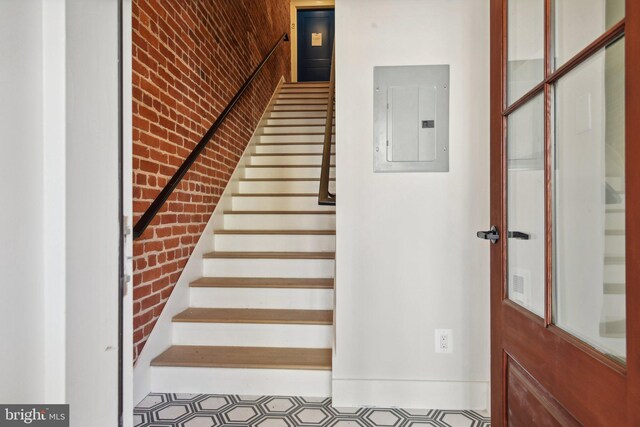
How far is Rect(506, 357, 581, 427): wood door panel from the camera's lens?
29.4 inches

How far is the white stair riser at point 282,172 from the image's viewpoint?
3.26 metres

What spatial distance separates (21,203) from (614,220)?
986 millimetres

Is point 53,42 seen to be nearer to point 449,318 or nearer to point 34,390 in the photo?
point 34,390

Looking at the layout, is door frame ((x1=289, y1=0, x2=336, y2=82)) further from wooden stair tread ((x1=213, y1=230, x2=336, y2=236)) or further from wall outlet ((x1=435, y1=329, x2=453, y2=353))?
wall outlet ((x1=435, y1=329, x2=453, y2=353))

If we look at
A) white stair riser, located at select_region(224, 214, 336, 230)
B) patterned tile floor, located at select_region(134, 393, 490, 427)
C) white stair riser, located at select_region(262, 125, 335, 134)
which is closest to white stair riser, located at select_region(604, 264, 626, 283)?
patterned tile floor, located at select_region(134, 393, 490, 427)

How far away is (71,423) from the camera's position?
552 mm

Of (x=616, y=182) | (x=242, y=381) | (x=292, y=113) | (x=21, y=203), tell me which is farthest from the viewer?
(x=292, y=113)

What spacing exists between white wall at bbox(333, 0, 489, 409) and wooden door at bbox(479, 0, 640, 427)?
1.64 ft

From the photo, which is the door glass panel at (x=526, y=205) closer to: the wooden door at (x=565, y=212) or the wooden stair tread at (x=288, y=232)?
the wooden door at (x=565, y=212)

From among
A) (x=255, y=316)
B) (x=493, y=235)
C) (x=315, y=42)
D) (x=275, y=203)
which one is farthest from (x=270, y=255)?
(x=315, y=42)

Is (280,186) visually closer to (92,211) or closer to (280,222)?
(280,222)

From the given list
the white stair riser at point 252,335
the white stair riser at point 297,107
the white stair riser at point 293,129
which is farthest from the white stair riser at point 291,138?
the white stair riser at point 252,335

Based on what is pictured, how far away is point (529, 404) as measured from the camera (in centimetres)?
87

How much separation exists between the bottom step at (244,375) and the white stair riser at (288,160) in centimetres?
195
